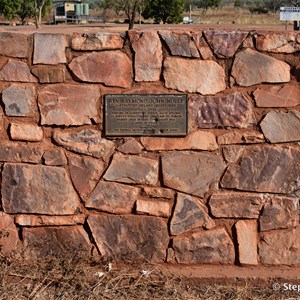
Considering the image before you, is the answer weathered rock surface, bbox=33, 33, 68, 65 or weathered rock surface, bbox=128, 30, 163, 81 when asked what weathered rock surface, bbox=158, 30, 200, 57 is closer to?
weathered rock surface, bbox=128, 30, 163, 81

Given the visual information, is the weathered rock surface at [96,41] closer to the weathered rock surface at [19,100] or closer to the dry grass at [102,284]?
the weathered rock surface at [19,100]

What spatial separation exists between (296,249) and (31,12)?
4814 centimetres

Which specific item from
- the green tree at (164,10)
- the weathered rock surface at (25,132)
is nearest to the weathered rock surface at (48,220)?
the weathered rock surface at (25,132)

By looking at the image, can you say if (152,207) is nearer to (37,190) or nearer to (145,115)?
(145,115)

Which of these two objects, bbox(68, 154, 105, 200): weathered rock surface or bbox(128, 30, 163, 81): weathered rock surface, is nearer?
bbox(128, 30, 163, 81): weathered rock surface

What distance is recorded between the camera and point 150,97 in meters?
Result: 4.34

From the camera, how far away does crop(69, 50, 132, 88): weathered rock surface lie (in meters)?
4.30

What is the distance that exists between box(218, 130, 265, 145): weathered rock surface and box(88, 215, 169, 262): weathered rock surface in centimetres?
73

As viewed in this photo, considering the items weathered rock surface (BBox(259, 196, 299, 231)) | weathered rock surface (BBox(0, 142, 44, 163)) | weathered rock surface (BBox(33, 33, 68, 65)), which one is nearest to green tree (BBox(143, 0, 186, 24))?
→ weathered rock surface (BBox(33, 33, 68, 65))

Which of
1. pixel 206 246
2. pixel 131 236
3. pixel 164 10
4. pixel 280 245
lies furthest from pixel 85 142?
pixel 164 10

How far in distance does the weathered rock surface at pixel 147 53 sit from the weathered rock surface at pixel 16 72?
2.41 ft

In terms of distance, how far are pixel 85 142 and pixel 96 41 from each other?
2.31ft

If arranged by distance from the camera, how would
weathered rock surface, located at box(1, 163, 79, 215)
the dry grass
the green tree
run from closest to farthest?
1. the dry grass
2. weathered rock surface, located at box(1, 163, 79, 215)
3. the green tree

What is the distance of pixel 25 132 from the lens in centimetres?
437
